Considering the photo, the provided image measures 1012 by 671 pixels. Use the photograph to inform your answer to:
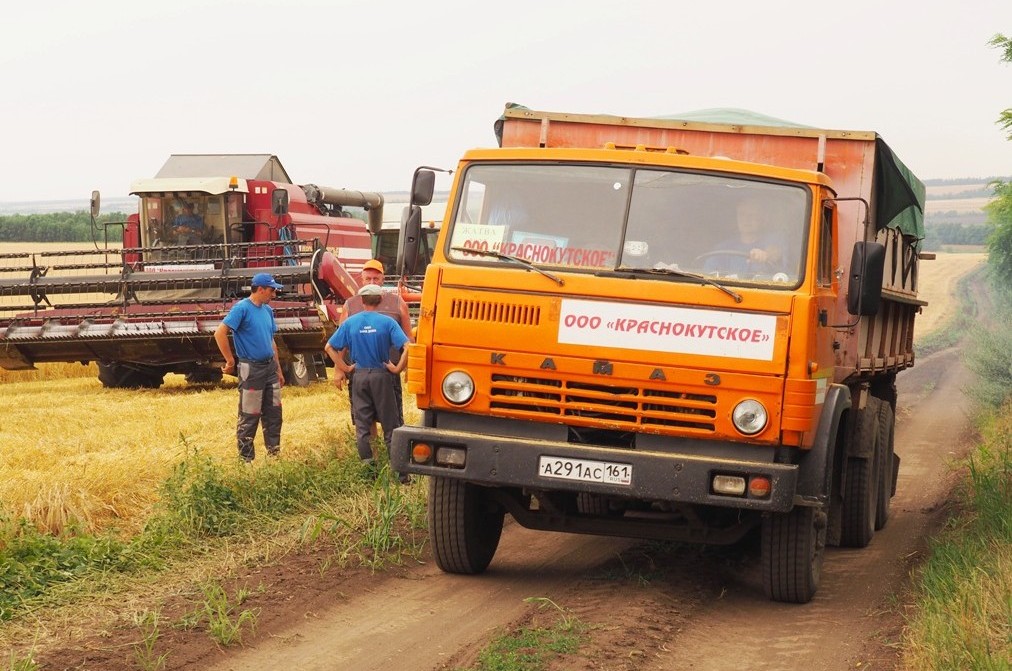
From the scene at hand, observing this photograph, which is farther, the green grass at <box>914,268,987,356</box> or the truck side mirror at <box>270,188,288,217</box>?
→ the green grass at <box>914,268,987,356</box>

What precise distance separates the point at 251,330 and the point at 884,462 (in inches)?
203

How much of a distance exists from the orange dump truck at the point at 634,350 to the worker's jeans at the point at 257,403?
11.5 feet

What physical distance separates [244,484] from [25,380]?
1349 cm

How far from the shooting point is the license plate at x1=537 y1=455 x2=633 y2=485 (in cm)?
704

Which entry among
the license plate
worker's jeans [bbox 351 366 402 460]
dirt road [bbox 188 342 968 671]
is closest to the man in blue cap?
worker's jeans [bbox 351 366 402 460]

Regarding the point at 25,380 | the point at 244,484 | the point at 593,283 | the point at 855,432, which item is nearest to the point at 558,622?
the point at 593,283

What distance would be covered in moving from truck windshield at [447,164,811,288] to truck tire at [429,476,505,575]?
1.36 meters

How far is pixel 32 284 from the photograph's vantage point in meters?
18.1

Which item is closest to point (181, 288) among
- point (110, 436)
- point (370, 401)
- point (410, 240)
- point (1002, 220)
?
point (110, 436)

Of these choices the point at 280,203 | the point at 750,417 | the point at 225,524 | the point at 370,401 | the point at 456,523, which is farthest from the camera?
the point at 280,203

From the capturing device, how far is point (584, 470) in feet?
23.3

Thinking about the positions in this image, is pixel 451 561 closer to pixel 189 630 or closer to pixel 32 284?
pixel 189 630

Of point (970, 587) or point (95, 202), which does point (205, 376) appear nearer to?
point (95, 202)

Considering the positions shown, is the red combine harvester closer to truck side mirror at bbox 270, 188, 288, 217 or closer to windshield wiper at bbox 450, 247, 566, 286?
truck side mirror at bbox 270, 188, 288, 217
